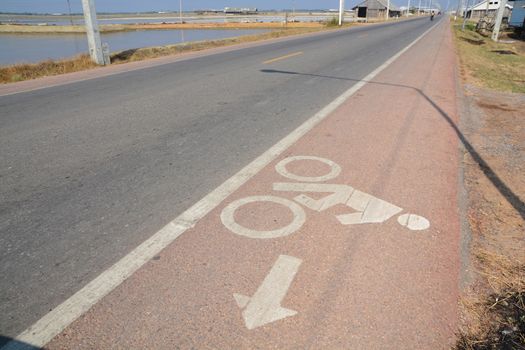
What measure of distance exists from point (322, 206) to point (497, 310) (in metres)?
1.60

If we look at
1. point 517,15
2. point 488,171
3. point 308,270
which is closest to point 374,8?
point 517,15

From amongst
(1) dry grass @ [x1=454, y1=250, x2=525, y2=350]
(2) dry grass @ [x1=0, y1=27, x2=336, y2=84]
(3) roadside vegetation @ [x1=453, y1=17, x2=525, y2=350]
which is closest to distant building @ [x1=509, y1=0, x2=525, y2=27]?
(2) dry grass @ [x1=0, y1=27, x2=336, y2=84]

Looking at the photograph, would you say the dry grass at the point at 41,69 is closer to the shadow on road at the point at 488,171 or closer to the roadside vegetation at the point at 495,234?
the shadow on road at the point at 488,171

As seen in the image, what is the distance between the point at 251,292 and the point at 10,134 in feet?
16.9

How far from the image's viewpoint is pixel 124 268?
2633 millimetres

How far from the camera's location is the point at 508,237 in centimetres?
316

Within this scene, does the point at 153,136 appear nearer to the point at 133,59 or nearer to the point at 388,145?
the point at 388,145

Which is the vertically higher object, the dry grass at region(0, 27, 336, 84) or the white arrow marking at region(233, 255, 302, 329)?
the dry grass at region(0, 27, 336, 84)

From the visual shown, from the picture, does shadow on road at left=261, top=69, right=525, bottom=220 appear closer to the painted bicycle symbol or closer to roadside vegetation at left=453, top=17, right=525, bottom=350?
roadside vegetation at left=453, top=17, right=525, bottom=350

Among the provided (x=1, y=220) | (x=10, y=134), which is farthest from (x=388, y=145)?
(x=10, y=134)

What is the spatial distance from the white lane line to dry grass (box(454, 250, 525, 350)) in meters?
2.15

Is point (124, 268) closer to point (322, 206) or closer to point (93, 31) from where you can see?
point (322, 206)

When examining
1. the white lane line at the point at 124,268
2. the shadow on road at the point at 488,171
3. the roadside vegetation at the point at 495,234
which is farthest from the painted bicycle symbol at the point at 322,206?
the shadow on road at the point at 488,171

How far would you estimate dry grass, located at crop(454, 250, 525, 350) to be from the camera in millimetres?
2090
